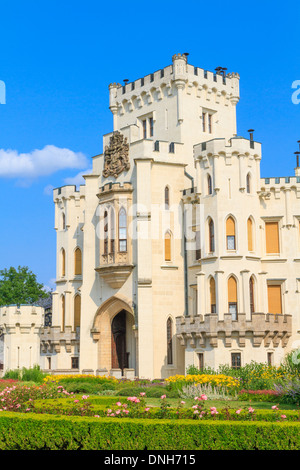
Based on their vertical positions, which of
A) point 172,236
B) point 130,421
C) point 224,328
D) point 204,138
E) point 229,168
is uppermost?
point 204,138

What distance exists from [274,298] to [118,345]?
10980 mm

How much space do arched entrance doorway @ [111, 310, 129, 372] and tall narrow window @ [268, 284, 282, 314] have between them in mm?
10069

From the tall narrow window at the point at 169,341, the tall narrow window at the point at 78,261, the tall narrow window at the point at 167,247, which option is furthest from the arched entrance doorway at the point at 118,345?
the tall narrow window at the point at 78,261

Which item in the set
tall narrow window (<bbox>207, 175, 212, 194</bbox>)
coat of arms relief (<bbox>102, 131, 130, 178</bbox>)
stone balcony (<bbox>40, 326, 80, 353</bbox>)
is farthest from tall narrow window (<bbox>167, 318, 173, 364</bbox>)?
coat of arms relief (<bbox>102, 131, 130, 178</bbox>)

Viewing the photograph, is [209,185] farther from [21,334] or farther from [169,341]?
[21,334]

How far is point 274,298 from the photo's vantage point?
39812 millimetres

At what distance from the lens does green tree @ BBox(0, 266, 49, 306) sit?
2859 inches

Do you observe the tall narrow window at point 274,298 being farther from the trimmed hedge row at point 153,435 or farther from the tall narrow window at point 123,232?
the trimmed hedge row at point 153,435

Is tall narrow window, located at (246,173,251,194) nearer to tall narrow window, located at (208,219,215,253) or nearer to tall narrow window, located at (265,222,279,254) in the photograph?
tall narrow window, located at (265,222,279,254)
